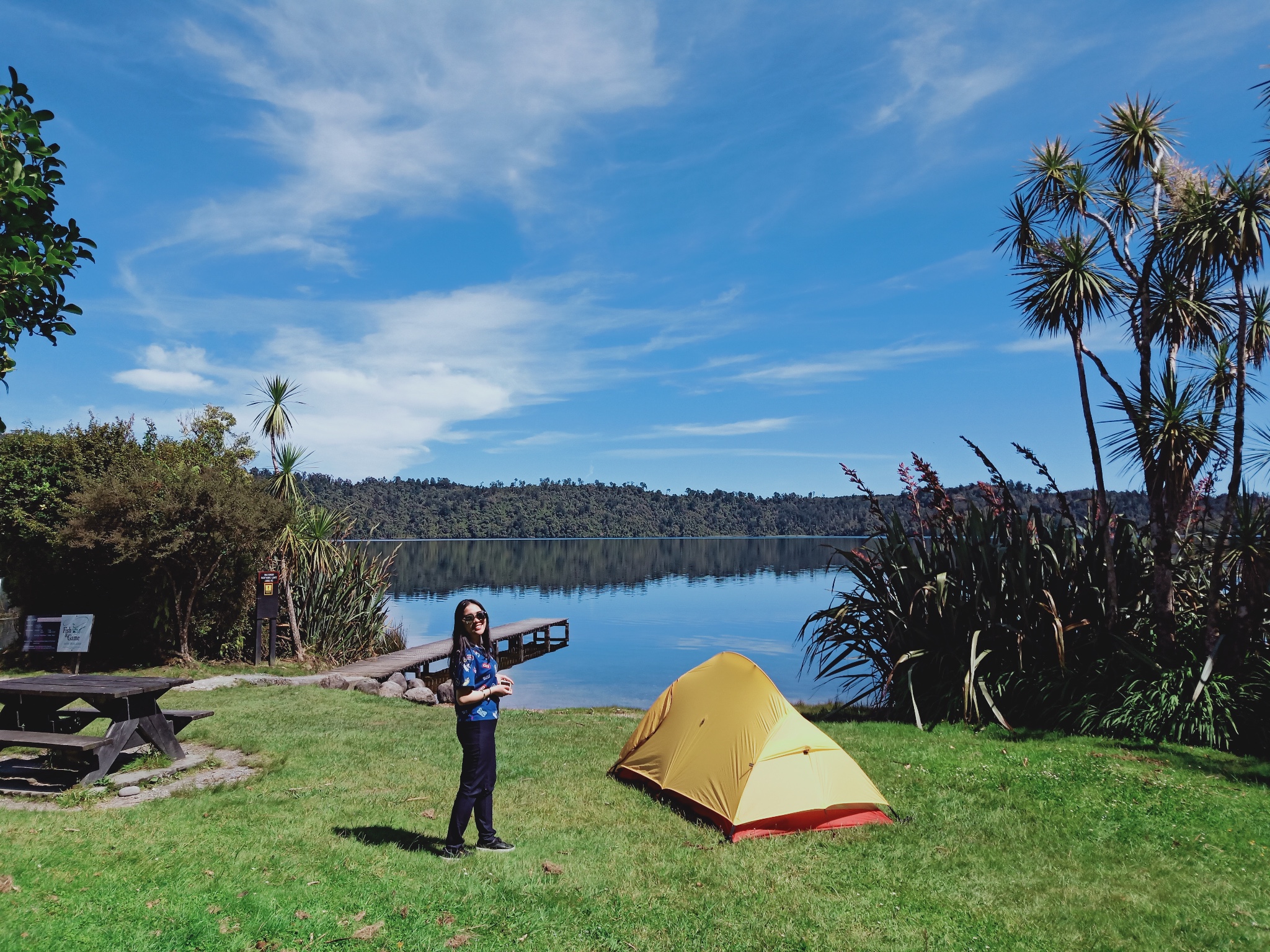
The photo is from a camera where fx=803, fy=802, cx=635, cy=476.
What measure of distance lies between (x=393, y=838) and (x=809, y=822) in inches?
148

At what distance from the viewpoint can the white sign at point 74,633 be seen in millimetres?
14695

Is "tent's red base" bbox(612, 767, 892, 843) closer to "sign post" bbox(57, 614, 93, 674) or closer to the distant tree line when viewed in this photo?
"sign post" bbox(57, 614, 93, 674)

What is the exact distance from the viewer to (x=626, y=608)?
4684cm

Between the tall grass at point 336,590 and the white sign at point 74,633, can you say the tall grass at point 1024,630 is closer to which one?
the tall grass at point 336,590

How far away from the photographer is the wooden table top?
321 inches

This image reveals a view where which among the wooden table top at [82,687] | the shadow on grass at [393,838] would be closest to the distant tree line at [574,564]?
the wooden table top at [82,687]

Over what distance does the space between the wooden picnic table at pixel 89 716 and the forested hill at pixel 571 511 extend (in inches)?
4278

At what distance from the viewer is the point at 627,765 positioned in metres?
9.21

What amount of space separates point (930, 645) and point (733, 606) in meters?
35.0

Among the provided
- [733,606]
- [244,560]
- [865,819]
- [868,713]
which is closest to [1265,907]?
[865,819]

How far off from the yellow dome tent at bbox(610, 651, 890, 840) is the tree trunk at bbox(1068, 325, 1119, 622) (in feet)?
19.3

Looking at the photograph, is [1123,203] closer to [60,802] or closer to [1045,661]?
[1045,661]

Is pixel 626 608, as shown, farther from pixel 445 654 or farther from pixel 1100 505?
pixel 1100 505

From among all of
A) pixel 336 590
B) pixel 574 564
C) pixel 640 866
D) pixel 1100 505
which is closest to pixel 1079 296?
pixel 1100 505
